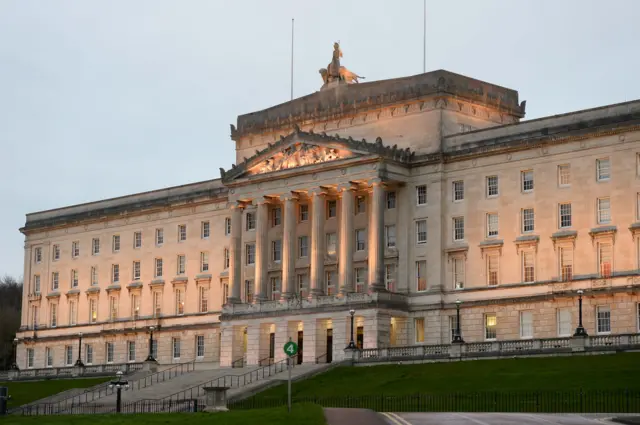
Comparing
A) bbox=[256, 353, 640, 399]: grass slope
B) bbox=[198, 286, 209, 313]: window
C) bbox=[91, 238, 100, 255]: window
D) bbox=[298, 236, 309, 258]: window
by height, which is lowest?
bbox=[256, 353, 640, 399]: grass slope

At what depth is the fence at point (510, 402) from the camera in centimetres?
7175

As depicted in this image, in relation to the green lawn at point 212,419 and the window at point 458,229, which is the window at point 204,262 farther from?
the green lawn at point 212,419

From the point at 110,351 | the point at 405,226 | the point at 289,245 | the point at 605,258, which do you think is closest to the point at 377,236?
the point at 405,226

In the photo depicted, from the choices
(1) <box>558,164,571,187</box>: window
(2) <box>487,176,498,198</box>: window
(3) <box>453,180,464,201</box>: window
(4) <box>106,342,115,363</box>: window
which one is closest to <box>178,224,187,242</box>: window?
(4) <box>106,342,115,363</box>: window

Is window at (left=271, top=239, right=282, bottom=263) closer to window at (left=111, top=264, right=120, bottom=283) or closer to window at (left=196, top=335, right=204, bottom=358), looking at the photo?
window at (left=196, top=335, right=204, bottom=358)

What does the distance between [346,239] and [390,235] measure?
3761mm

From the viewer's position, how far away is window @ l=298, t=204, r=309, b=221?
12119cm

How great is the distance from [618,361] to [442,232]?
90.4ft

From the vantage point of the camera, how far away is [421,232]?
373 ft

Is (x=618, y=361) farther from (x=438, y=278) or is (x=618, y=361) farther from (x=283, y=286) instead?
(x=283, y=286)

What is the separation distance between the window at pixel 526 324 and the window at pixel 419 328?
8871 millimetres

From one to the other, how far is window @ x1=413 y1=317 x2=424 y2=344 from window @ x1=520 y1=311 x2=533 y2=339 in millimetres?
8871

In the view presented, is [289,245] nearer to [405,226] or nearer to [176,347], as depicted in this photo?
[405,226]

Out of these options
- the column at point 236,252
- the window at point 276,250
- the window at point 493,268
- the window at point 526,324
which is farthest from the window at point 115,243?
the window at point 526,324
